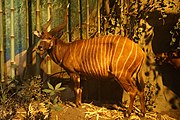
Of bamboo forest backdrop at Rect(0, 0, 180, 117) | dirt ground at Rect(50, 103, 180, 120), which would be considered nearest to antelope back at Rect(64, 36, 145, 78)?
dirt ground at Rect(50, 103, 180, 120)

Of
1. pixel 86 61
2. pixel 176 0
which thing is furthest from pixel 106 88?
pixel 176 0

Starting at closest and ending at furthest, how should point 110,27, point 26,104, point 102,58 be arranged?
point 26,104, point 102,58, point 110,27

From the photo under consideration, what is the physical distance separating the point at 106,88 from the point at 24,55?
141cm

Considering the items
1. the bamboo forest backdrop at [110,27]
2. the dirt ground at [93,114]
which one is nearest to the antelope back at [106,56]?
the dirt ground at [93,114]

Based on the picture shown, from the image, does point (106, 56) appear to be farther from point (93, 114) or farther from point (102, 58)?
point (93, 114)

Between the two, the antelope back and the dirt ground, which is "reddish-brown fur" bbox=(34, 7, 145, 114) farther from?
the dirt ground

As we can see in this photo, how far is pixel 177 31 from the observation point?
15.2 ft

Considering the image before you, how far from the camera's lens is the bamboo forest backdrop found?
15.4 ft

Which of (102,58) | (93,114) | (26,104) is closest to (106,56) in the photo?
(102,58)

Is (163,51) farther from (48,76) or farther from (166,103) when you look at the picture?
(48,76)

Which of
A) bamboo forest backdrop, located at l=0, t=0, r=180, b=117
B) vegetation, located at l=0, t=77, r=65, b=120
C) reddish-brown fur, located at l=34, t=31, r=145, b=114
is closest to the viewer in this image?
vegetation, located at l=0, t=77, r=65, b=120

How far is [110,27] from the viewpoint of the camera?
528cm

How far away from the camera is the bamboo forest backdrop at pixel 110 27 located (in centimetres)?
470

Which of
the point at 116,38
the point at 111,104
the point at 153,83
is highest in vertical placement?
the point at 116,38
